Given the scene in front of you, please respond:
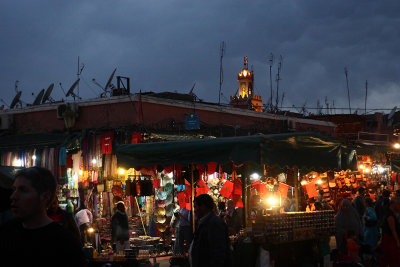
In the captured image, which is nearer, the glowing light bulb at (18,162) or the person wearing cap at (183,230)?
the person wearing cap at (183,230)

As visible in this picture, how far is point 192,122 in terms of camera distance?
60.9 feet

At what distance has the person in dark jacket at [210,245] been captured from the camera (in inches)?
243

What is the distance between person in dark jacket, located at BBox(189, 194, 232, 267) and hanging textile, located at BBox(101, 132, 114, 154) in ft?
33.3

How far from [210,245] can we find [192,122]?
1245 centimetres

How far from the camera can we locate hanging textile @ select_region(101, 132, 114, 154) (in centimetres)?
1619

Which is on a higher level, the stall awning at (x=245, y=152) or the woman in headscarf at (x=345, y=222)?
the stall awning at (x=245, y=152)

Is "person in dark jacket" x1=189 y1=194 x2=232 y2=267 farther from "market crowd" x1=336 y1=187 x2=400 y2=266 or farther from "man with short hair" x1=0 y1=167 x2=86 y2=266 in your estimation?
"market crowd" x1=336 y1=187 x2=400 y2=266

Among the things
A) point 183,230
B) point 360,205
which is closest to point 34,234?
point 183,230

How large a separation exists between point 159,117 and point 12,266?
1536 centimetres

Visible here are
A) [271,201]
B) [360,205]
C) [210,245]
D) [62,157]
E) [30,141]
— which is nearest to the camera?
[210,245]

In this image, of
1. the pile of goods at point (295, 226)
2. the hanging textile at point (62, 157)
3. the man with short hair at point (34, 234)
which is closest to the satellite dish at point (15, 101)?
the hanging textile at point (62, 157)

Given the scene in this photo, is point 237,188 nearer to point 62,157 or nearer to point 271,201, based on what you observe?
point 271,201

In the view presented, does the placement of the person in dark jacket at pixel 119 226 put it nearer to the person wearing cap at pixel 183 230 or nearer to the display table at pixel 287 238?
the person wearing cap at pixel 183 230

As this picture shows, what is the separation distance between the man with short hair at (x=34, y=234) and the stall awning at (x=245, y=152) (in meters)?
6.00
